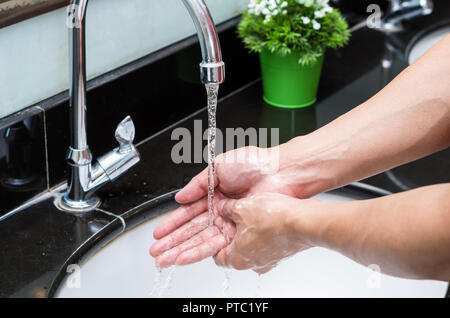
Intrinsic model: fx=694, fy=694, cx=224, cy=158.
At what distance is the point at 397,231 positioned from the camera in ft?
2.58

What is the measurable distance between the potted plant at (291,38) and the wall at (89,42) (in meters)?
0.12

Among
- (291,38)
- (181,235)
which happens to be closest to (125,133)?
(181,235)

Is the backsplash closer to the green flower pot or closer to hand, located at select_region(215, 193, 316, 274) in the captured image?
the green flower pot

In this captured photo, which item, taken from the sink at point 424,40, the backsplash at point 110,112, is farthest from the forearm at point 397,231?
the sink at point 424,40

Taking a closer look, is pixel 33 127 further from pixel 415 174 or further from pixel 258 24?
pixel 415 174

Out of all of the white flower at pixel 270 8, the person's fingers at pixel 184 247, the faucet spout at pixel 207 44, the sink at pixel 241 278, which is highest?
the faucet spout at pixel 207 44

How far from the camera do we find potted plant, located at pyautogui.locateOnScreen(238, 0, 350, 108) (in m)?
1.29

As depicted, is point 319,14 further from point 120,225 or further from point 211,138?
point 120,225

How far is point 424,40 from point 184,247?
1.00 metres

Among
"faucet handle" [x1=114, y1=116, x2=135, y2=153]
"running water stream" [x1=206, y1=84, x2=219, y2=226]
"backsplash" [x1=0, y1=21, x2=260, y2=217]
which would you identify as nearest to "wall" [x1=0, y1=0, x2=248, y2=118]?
"backsplash" [x1=0, y1=21, x2=260, y2=217]

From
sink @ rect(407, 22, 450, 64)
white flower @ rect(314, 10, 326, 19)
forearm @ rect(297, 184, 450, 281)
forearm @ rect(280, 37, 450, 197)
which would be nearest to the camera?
forearm @ rect(297, 184, 450, 281)

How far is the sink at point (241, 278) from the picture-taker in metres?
1.06

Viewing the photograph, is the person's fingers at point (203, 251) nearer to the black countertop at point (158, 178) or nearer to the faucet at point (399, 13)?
the black countertop at point (158, 178)

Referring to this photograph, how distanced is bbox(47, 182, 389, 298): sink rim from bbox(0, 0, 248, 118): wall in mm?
228
